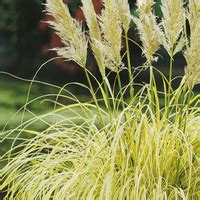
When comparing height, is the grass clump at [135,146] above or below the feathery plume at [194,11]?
below

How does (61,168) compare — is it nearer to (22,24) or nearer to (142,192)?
(142,192)

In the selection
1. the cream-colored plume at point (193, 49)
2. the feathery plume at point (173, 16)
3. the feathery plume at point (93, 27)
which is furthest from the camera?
the feathery plume at point (93, 27)

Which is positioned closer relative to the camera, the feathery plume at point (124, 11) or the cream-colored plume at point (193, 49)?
the cream-colored plume at point (193, 49)

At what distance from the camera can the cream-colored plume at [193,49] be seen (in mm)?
3988

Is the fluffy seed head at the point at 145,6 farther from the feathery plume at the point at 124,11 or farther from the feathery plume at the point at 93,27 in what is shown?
the feathery plume at the point at 93,27

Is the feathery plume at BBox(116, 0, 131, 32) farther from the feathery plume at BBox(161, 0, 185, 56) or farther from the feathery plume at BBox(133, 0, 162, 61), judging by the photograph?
the feathery plume at BBox(161, 0, 185, 56)

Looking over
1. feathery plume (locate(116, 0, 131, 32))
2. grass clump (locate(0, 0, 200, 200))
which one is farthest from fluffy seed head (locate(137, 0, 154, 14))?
feathery plume (locate(116, 0, 131, 32))

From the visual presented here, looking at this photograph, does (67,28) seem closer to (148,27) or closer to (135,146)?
(148,27)

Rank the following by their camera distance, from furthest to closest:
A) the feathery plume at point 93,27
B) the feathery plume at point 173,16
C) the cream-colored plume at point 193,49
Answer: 1. the feathery plume at point 93,27
2. the feathery plume at point 173,16
3. the cream-colored plume at point 193,49

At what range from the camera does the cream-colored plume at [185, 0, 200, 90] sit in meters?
3.99

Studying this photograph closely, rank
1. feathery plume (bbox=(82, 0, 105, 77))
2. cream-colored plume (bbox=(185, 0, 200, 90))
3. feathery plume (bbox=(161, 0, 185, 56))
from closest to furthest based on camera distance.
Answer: cream-colored plume (bbox=(185, 0, 200, 90)), feathery plume (bbox=(161, 0, 185, 56)), feathery plume (bbox=(82, 0, 105, 77))

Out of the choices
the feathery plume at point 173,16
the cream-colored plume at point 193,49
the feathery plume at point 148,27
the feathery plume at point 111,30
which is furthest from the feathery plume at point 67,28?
the cream-colored plume at point 193,49

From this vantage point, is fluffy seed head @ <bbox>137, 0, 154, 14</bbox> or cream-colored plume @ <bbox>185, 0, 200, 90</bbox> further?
fluffy seed head @ <bbox>137, 0, 154, 14</bbox>

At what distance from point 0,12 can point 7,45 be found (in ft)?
2.37
